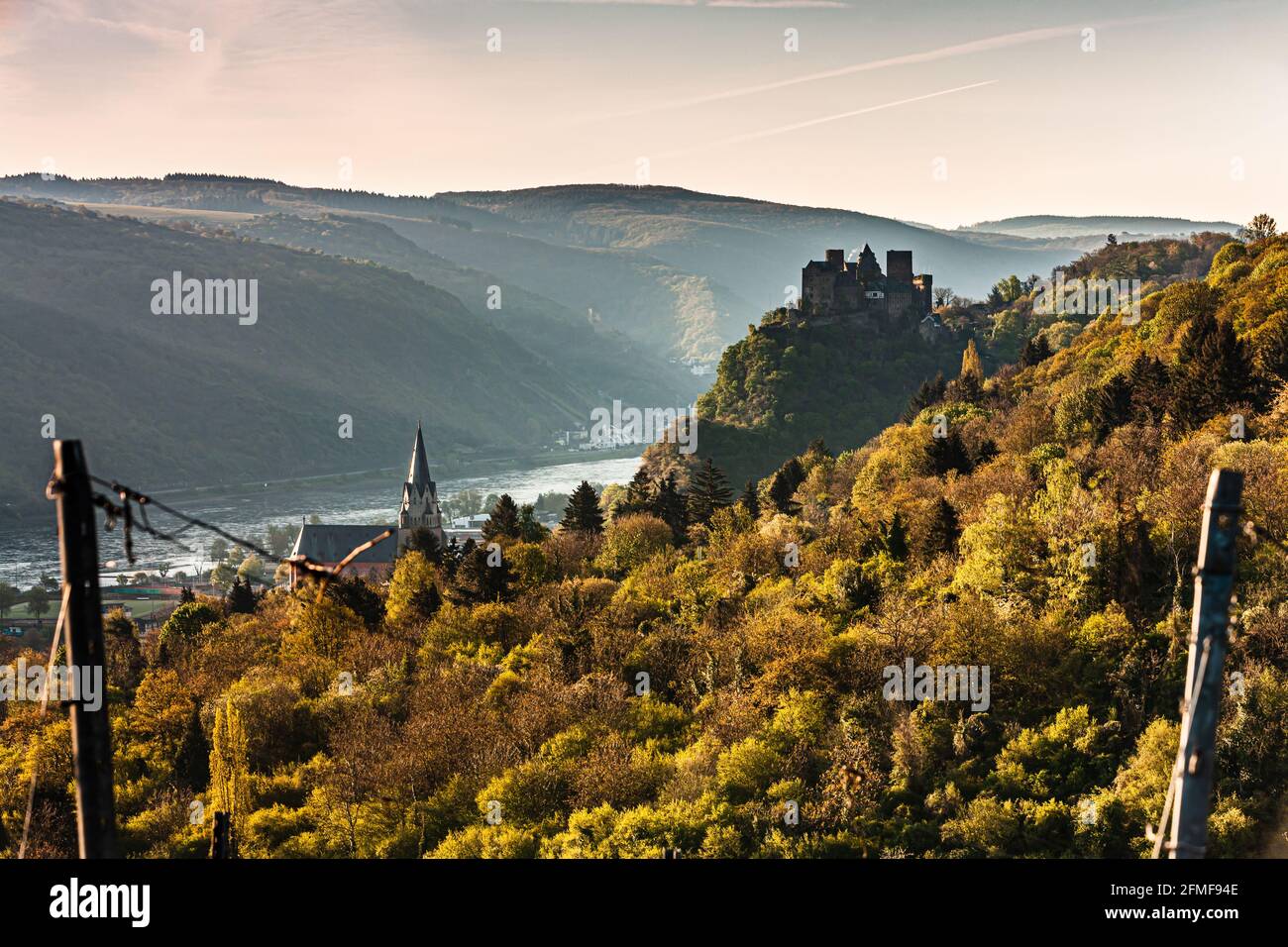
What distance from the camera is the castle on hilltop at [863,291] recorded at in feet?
469

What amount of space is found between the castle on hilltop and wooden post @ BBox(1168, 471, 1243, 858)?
137 meters

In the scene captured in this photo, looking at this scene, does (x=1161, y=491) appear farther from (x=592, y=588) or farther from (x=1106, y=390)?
(x=592, y=588)

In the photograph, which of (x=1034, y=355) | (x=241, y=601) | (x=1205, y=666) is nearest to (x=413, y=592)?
(x=241, y=601)

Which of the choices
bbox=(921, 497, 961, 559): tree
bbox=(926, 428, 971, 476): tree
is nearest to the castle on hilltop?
bbox=(926, 428, 971, 476): tree

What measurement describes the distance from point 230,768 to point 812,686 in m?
19.9

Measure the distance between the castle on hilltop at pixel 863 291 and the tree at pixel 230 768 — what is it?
113154 mm

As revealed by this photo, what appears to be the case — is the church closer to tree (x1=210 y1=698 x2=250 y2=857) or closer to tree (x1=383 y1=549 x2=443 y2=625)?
tree (x1=383 y1=549 x2=443 y2=625)

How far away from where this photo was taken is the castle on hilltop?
143 metres

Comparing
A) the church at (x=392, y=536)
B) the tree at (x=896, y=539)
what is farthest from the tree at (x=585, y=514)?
the tree at (x=896, y=539)

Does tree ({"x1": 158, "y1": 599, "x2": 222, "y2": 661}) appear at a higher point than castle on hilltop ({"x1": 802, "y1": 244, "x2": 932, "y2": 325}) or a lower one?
lower

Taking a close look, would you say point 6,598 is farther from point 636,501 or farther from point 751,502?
point 751,502

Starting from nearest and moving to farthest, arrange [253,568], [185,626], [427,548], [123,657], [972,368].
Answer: [123,657] → [185,626] → [427,548] → [972,368] → [253,568]

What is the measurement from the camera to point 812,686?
1375 inches
